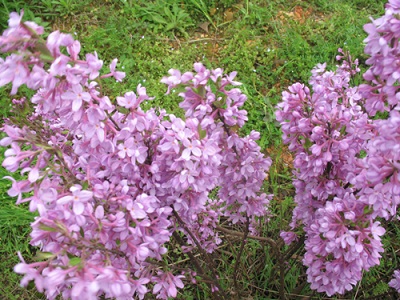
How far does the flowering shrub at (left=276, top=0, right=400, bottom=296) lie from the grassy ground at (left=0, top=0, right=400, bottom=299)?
63.5 inches

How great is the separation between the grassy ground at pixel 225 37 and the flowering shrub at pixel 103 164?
2023 millimetres

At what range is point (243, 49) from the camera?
13.9ft

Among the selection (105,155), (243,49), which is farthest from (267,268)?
(243,49)

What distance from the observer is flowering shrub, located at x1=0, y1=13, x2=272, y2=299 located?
1.20 metres

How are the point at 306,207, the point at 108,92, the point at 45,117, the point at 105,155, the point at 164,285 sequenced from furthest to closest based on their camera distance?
1. the point at 108,92
2. the point at 45,117
3. the point at 306,207
4. the point at 164,285
5. the point at 105,155

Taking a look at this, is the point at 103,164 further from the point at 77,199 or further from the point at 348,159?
the point at 348,159

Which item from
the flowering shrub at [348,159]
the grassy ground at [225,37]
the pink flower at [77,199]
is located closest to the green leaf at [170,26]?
the grassy ground at [225,37]

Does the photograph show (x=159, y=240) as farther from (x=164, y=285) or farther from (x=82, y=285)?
(x=82, y=285)

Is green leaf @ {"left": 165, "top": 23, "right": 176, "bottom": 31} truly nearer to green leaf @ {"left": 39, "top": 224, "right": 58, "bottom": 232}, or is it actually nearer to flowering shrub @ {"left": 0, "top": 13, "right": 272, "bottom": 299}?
flowering shrub @ {"left": 0, "top": 13, "right": 272, "bottom": 299}

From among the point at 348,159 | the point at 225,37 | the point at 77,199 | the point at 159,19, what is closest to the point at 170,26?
the point at 159,19

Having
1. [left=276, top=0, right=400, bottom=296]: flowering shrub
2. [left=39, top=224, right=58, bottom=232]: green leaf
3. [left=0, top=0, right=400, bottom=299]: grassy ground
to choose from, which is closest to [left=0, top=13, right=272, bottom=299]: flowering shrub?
[left=39, top=224, right=58, bottom=232]: green leaf

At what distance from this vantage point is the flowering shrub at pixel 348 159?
1290 millimetres

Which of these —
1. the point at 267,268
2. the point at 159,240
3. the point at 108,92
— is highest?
the point at 159,240

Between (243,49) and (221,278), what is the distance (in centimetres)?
232
